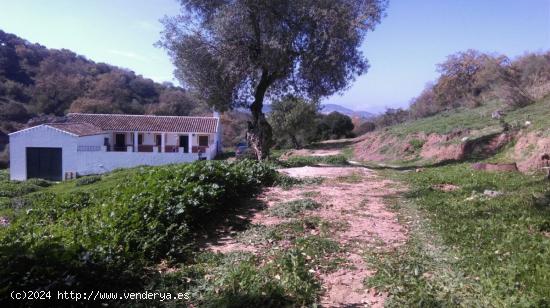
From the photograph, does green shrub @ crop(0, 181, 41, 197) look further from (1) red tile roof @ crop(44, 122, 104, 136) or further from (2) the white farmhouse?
(1) red tile roof @ crop(44, 122, 104, 136)

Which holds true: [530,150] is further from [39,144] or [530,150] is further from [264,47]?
[39,144]

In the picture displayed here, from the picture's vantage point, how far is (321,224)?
5.89m

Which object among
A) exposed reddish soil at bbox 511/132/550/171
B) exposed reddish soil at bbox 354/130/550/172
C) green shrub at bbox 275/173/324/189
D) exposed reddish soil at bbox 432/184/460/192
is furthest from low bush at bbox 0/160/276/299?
exposed reddish soil at bbox 354/130/550/172

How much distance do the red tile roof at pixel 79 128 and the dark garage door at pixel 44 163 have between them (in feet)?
5.34

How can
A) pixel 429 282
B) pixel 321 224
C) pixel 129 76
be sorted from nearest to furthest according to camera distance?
pixel 429 282
pixel 321 224
pixel 129 76

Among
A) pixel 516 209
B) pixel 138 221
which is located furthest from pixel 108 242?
pixel 516 209

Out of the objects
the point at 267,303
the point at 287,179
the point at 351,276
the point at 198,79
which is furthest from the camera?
the point at 198,79

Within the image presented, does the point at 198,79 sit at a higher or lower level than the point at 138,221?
higher

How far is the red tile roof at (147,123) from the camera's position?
36.8 meters

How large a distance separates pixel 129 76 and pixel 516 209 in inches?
2894

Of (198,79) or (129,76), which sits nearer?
(198,79)

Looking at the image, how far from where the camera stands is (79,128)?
32312mm

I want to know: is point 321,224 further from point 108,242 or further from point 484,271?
point 108,242

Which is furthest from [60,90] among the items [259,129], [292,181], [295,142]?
[292,181]
